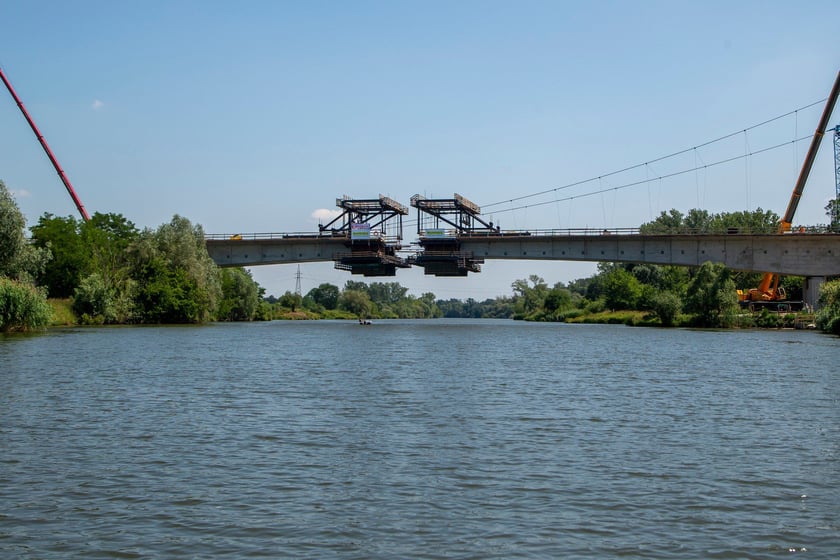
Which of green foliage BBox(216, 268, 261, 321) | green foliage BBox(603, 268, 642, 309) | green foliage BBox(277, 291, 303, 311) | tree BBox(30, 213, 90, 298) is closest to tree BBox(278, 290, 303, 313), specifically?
green foliage BBox(277, 291, 303, 311)

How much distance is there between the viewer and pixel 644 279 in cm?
15175

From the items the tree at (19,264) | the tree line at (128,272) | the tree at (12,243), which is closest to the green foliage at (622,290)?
the tree line at (128,272)

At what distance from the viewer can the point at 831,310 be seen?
68000mm

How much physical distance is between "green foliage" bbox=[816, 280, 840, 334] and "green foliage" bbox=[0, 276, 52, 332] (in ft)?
205

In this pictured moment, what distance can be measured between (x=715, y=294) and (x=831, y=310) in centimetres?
1820

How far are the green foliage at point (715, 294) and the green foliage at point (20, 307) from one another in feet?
213

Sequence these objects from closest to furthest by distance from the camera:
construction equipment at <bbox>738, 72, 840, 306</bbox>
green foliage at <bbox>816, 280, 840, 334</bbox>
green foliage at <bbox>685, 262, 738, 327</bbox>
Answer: green foliage at <bbox>816, 280, 840, 334</bbox>
green foliage at <bbox>685, 262, 738, 327</bbox>
construction equipment at <bbox>738, 72, 840, 306</bbox>

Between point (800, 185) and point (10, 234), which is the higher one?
point (800, 185)

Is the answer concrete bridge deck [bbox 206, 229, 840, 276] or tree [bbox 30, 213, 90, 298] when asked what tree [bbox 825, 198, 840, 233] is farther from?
tree [bbox 30, 213, 90, 298]

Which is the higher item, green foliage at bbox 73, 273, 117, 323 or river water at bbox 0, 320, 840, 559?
green foliage at bbox 73, 273, 117, 323

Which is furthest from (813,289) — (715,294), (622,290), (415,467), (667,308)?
(415,467)

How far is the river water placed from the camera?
10906mm

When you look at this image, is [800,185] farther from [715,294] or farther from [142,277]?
[142,277]

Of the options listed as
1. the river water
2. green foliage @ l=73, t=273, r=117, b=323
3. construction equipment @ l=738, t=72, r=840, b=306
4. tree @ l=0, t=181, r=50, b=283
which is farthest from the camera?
construction equipment @ l=738, t=72, r=840, b=306
